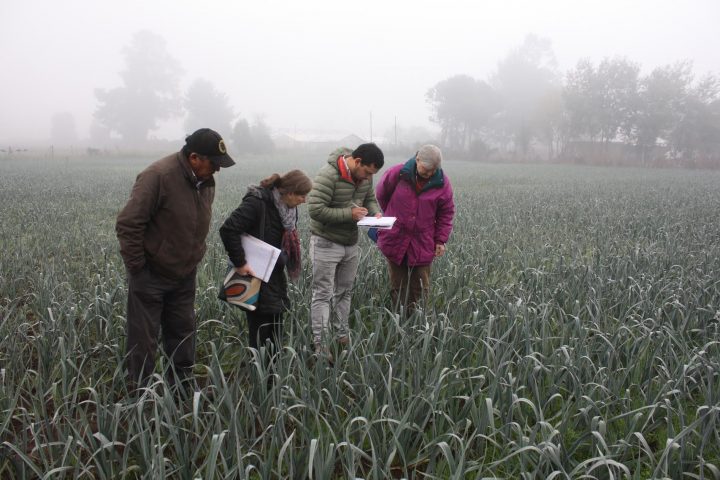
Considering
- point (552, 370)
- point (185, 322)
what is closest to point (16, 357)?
point (185, 322)

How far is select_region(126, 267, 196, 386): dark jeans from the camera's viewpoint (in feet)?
9.35

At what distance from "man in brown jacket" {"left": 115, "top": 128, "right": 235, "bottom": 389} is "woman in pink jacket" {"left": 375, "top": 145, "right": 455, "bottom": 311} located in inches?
59.4

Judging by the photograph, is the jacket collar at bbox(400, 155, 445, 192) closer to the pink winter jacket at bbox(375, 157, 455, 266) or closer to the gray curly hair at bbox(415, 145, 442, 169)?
the pink winter jacket at bbox(375, 157, 455, 266)

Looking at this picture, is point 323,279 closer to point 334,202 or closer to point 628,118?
point 334,202

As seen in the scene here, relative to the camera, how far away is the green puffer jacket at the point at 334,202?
3.41 metres

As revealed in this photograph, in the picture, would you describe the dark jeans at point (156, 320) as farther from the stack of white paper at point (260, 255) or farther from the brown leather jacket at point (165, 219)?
the stack of white paper at point (260, 255)

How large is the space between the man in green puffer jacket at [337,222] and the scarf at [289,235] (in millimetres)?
193

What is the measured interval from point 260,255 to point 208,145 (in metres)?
0.74

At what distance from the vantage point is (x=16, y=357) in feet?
9.64

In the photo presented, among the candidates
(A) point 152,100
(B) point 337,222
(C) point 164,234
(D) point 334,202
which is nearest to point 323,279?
(B) point 337,222

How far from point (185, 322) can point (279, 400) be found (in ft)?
3.52

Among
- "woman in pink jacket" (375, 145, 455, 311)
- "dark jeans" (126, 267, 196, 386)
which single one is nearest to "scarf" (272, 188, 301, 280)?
"dark jeans" (126, 267, 196, 386)

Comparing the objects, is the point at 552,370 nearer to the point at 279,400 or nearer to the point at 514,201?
the point at 279,400

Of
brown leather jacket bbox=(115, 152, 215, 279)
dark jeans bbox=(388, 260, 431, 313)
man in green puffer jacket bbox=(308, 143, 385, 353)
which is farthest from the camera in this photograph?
dark jeans bbox=(388, 260, 431, 313)
